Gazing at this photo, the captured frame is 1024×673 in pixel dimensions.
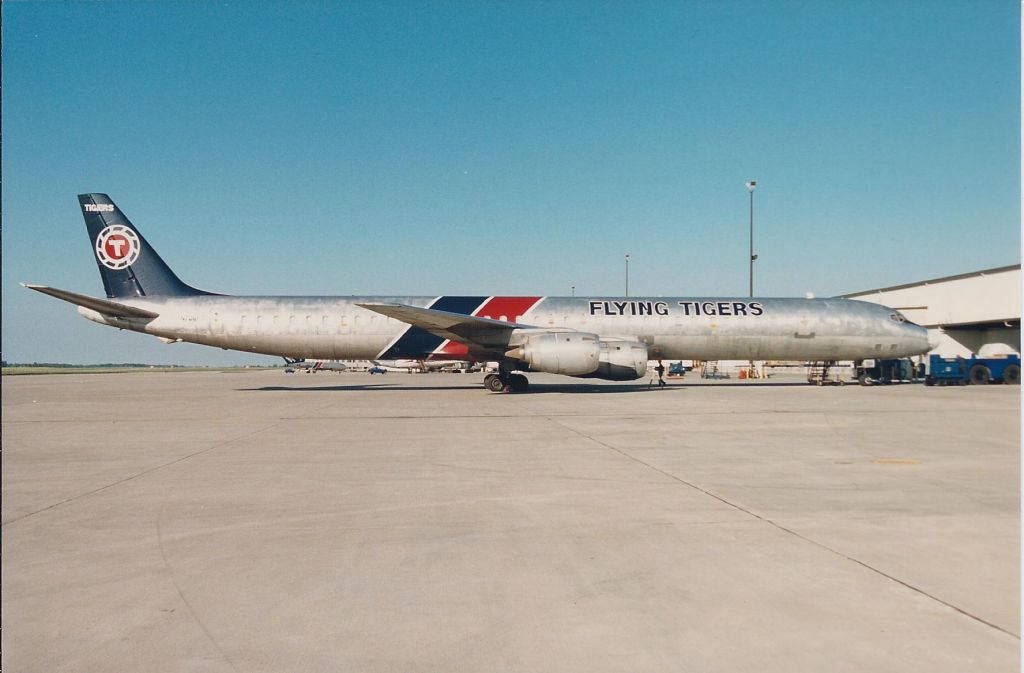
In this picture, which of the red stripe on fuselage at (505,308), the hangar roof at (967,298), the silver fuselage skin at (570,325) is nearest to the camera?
the silver fuselage skin at (570,325)

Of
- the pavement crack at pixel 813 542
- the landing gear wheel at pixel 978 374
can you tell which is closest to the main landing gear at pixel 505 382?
the pavement crack at pixel 813 542

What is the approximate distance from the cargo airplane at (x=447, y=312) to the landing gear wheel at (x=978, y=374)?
6.51 m

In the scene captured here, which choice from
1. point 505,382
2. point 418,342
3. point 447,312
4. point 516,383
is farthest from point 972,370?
point 418,342

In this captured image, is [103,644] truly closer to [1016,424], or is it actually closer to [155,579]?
[155,579]

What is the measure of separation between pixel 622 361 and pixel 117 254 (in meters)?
19.3

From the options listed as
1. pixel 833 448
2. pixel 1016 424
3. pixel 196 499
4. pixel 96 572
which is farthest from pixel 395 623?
pixel 1016 424

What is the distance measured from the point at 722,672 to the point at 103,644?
289 cm

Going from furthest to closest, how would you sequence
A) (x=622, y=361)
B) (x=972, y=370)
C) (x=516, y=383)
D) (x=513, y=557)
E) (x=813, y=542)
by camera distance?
1. (x=972, y=370)
2. (x=516, y=383)
3. (x=622, y=361)
4. (x=813, y=542)
5. (x=513, y=557)

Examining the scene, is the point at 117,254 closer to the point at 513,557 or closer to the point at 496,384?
the point at 496,384

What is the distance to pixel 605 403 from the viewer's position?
17.6 metres

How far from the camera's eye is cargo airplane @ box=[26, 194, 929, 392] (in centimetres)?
2355

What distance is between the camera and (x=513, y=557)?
4410mm

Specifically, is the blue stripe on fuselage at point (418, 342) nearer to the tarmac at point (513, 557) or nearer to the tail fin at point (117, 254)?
the tail fin at point (117, 254)

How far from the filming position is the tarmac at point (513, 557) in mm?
3053
